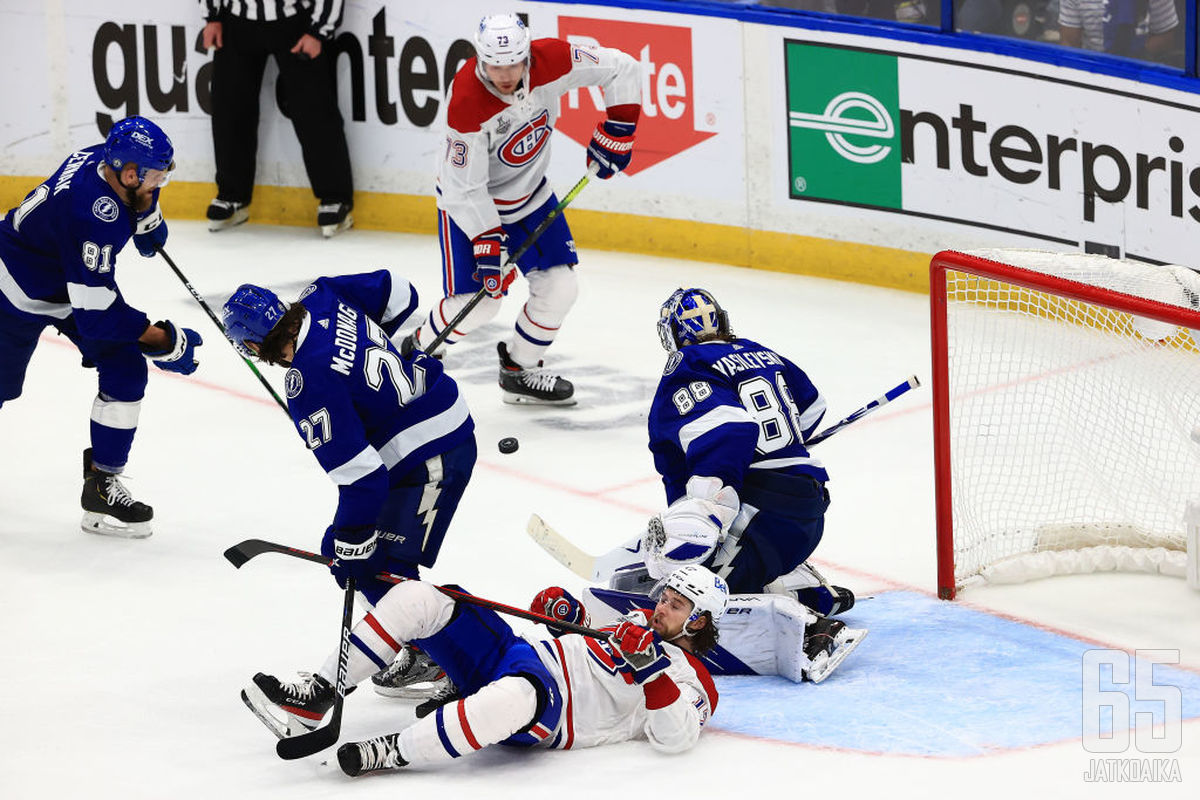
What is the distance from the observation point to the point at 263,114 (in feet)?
28.4

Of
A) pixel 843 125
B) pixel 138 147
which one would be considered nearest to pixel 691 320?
pixel 138 147

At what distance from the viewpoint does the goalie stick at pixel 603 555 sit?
4227mm

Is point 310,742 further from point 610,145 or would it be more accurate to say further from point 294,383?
point 610,145

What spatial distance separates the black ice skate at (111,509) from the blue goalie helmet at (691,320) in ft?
5.93

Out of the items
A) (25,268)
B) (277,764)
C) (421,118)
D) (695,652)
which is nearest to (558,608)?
(695,652)

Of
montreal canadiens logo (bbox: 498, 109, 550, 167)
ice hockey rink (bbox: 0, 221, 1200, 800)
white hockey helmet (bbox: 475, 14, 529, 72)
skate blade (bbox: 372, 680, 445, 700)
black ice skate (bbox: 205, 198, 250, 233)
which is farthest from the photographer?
black ice skate (bbox: 205, 198, 250, 233)

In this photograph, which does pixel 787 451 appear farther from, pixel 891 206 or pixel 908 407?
pixel 891 206

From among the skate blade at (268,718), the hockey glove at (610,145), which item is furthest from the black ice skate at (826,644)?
the hockey glove at (610,145)

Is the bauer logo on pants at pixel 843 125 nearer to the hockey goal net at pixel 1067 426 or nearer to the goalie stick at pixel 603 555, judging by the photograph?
the hockey goal net at pixel 1067 426

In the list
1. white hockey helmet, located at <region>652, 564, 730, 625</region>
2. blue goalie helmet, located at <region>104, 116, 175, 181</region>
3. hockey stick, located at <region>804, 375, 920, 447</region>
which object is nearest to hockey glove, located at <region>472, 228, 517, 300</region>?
blue goalie helmet, located at <region>104, 116, 175, 181</region>

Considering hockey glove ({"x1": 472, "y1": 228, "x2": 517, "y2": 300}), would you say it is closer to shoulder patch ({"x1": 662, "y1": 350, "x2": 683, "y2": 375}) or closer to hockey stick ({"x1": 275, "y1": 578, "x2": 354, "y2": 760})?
shoulder patch ({"x1": 662, "y1": 350, "x2": 683, "y2": 375})

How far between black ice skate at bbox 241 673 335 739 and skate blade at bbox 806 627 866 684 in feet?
3.42

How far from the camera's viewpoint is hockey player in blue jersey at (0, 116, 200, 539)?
477 cm

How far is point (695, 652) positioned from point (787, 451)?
712 millimetres
